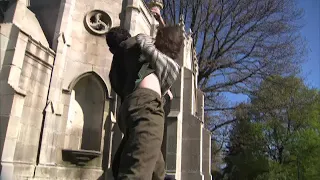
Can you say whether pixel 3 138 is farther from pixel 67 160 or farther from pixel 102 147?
pixel 102 147

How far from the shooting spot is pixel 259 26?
20156mm

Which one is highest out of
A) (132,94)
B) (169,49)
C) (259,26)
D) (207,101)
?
(259,26)

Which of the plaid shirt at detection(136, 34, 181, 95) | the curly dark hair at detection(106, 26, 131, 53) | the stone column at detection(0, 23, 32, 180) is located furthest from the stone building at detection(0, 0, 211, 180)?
the plaid shirt at detection(136, 34, 181, 95)

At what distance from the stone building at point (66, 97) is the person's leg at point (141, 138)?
202 inches

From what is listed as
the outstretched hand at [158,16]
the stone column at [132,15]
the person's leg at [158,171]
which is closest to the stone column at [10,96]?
the outstretched hand at [158,16]

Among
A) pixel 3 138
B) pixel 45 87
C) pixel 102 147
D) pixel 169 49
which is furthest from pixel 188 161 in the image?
pixel 169 49

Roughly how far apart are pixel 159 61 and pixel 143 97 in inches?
15.8

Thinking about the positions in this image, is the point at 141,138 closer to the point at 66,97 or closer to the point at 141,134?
the point at 141,134

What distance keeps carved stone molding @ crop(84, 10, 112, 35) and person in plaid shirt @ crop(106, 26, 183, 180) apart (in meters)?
6.88

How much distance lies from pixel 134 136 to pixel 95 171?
674 centimetres

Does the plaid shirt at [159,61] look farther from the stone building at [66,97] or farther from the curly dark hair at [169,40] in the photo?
the stone building at [66,97]

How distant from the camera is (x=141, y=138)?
85.4 inches

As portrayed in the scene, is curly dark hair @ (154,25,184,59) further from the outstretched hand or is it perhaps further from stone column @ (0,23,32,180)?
stone column @ (0,23,32,180)

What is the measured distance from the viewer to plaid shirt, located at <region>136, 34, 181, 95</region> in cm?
258
